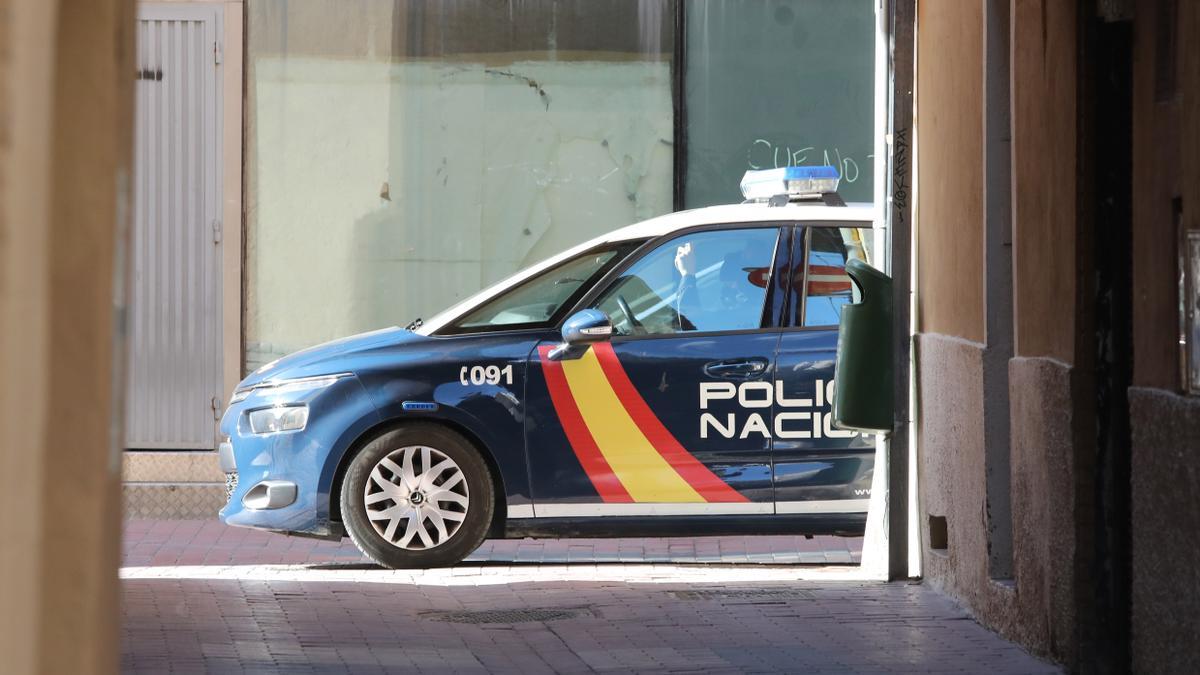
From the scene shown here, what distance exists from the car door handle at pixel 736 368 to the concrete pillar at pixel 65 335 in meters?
6.53

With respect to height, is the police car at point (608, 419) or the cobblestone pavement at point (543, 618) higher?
the police car at point (608, 419)

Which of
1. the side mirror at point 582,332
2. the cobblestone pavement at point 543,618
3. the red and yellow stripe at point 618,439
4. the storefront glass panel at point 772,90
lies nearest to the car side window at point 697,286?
the side mirror at point 582,332

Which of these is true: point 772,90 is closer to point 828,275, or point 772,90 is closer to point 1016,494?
point 828,275

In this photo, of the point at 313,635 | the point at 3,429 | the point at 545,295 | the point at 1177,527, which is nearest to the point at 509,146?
the point at 545,295

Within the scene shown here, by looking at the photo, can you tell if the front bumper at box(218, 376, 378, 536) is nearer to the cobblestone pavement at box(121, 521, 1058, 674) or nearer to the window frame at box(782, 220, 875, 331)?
the cobblestone pavement at box(121, 521, 1058, 674)

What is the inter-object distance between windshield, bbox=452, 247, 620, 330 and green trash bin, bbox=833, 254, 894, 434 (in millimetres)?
1355

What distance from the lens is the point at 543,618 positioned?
8.05 meters

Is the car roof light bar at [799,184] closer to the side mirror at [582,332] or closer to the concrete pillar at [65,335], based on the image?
the side mirror at [582,332]

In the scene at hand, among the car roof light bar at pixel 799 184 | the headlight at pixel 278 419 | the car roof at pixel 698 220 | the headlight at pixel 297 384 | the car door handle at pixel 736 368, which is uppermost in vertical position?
the car roof light bar at pixel 799 184

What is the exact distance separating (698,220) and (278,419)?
223 centimetres

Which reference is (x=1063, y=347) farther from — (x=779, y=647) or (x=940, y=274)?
(x=940, y=274)

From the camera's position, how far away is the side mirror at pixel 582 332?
31.1ft

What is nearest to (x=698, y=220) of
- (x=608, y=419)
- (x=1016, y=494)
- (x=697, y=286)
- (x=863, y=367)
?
(x=697, y=286)

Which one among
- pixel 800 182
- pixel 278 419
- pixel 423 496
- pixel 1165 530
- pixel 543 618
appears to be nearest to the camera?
pixel 1165 530
